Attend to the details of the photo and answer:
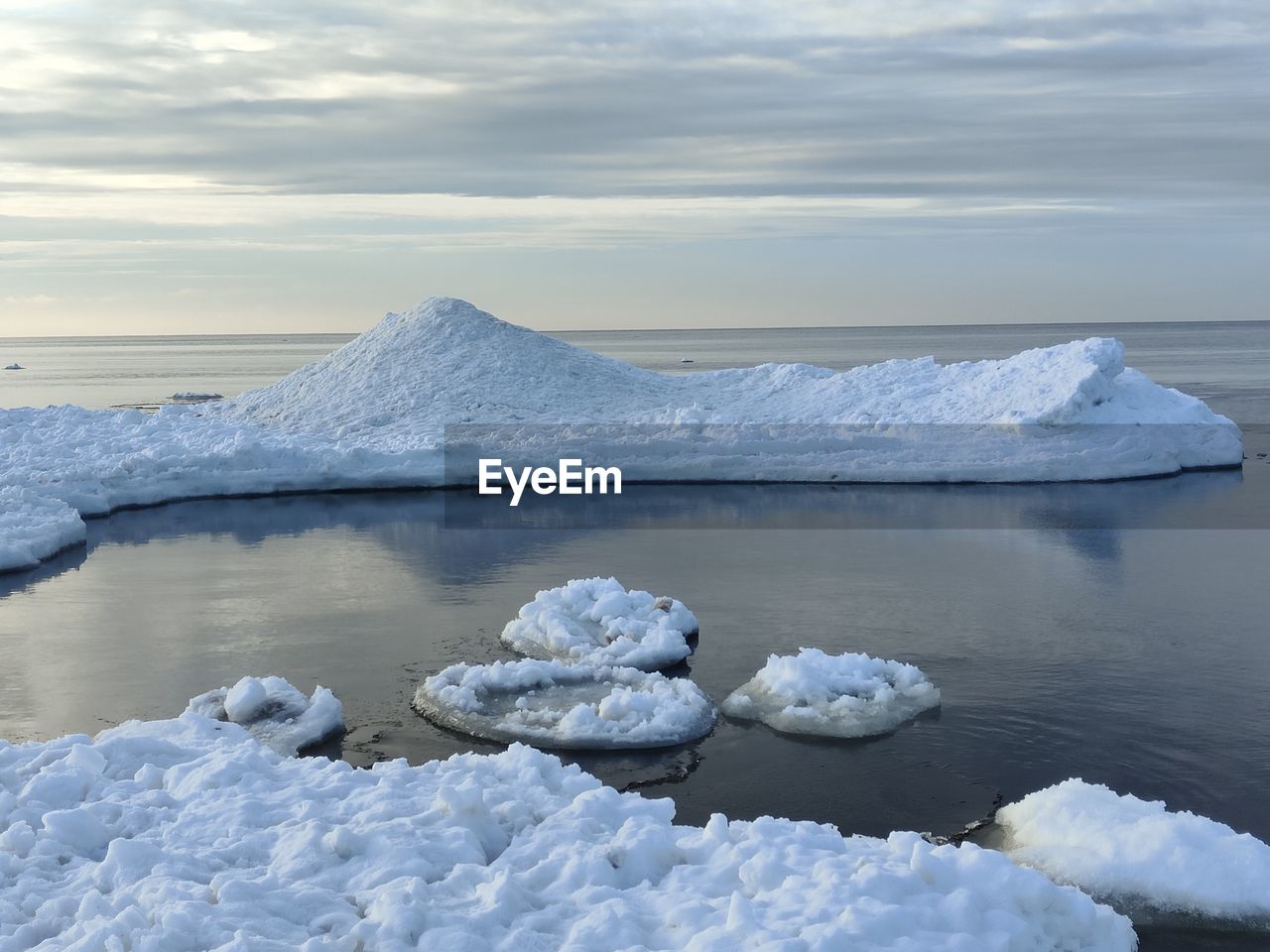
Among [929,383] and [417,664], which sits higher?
[929,383]

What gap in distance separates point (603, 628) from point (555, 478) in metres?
12.1

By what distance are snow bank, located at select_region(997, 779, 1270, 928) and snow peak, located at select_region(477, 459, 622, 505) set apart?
1676 centimetres

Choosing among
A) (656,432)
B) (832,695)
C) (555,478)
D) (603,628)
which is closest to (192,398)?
(555,478)

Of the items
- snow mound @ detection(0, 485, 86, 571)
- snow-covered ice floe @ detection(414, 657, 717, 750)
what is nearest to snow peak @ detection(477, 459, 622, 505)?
snow mound @ detection(0, 485, 86, 571)

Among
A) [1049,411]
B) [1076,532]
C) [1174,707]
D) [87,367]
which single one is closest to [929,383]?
[1049,411]

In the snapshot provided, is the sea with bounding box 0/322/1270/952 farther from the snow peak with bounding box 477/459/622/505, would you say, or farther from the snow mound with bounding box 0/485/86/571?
the snow peak with bounding box 477/459/622/505

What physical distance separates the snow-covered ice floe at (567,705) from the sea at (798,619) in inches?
7.9

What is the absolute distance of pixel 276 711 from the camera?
10.1 meters

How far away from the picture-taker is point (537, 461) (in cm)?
2461

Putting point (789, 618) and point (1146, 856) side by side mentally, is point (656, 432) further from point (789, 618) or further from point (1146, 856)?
point (1146, 856)

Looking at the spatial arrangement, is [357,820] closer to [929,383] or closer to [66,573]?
[66,573]

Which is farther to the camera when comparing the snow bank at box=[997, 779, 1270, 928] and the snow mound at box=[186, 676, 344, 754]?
the snow mound at box=[186, 676, 344, 754]

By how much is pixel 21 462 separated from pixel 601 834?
60.2 ft

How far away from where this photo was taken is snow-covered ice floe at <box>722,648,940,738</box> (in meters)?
10.0
